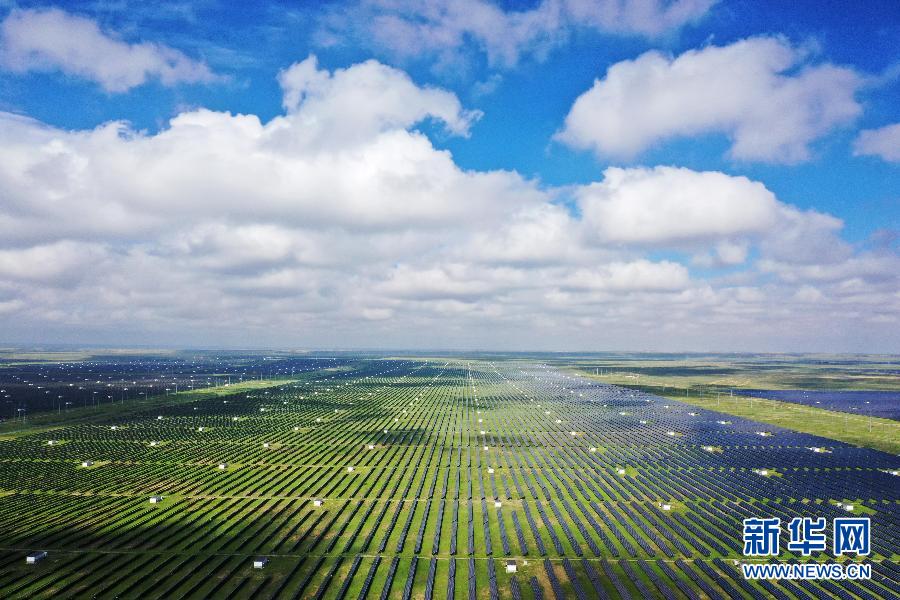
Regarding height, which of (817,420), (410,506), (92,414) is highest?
(410,506)

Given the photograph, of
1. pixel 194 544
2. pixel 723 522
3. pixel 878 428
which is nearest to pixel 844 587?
pixel 723 522

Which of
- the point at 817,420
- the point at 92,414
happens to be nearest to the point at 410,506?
the point at 92,414

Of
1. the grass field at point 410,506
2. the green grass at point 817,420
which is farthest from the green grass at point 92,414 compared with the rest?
the green grass at point 817,420

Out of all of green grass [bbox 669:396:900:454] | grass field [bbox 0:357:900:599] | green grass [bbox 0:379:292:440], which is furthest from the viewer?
green grass [bbox 0:379:292:440]

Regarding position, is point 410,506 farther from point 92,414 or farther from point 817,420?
point 817,420

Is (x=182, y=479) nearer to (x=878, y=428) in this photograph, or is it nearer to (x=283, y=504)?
(x=283, y=504)

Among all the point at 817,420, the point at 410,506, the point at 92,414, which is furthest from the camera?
the point at 817,420

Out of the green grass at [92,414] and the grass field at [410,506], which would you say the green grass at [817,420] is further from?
the green grass at [92,414]

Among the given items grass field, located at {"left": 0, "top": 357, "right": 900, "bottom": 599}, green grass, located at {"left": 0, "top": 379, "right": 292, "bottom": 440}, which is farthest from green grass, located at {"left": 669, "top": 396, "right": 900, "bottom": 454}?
green grass, located at {"left": 0, "top": 379, "right": 292, "bottom": 440}

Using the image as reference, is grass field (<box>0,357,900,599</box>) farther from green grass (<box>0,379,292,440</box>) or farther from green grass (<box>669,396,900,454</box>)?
green grass (<box>669,396,900,454</box>)

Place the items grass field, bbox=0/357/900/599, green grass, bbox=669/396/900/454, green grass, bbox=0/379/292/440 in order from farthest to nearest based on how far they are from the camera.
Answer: green grass, bbox=0/379/292/440
green grass, bbox=669/396/900/454
grass field, bbox=0/357/900/599
